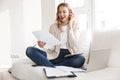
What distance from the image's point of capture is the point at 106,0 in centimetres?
388

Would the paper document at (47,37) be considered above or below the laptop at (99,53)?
above

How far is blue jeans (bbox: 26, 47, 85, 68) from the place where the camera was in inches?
81.4

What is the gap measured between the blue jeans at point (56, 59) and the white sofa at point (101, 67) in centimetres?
14

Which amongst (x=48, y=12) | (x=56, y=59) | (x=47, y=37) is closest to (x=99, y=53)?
(x=47, y=37)

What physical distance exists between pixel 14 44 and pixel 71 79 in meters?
2.87

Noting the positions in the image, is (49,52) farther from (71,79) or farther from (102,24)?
(102,24)

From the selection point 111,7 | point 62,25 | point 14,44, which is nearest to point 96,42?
point 62,25

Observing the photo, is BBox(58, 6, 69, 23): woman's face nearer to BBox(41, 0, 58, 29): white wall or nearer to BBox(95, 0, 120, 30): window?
BBox(95, 0, 120, 30): window

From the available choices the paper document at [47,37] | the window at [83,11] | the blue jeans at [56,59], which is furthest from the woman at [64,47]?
the window at [83,11]

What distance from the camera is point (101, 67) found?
1.91 m

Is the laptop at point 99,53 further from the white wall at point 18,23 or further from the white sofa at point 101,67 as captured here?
the white wall at point 18,23

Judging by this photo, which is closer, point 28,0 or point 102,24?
point 102,24

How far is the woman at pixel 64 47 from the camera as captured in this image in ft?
7.21

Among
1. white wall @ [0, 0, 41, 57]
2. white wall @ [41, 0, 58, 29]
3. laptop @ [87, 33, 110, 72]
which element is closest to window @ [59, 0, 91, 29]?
white wall @ [41, 0, 58, 29]
